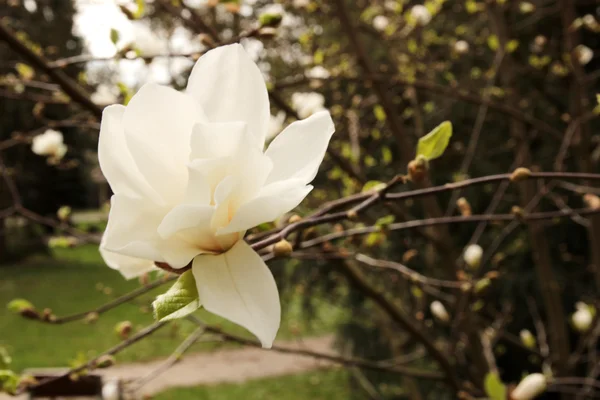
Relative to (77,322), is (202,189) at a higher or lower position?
higher

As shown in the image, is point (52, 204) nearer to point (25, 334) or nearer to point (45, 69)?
point (25, 334)

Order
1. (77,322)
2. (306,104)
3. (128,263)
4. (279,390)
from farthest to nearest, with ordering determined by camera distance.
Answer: (77,322) < (279,390) < (306,104) < (128,263)

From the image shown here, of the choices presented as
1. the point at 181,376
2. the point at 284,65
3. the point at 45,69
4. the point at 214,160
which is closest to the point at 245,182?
the point at 214,160

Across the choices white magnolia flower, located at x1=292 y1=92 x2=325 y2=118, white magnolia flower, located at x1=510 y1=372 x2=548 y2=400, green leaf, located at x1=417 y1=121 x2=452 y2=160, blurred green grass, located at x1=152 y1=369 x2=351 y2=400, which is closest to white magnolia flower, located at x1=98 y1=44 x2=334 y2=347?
green leaf, located at x1=417 y1=121 x2=452 y2=160

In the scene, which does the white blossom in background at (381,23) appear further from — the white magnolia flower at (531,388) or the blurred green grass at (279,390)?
the blurred green grass at (279,390)

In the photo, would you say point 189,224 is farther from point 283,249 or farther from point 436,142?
point 436,142

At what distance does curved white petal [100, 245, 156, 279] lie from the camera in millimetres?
407

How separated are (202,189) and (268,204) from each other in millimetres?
36

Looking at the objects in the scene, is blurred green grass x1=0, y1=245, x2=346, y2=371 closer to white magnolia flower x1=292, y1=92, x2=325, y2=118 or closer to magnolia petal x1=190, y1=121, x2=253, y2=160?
white magnolia flower x1=292, y1=92, x2=325, y2=118

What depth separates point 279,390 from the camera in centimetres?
425

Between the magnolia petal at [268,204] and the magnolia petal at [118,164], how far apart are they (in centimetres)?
5

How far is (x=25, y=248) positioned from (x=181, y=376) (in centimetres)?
527

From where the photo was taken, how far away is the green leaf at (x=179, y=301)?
31 centimetres

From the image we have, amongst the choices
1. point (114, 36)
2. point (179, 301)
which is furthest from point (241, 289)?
point (114, 36)
